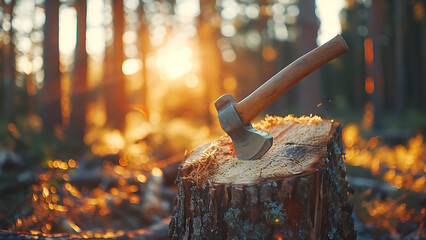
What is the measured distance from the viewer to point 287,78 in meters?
2.77

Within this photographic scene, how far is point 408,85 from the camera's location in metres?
31.2

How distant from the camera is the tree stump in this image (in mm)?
2414

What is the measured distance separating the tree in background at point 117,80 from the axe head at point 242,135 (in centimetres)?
1121

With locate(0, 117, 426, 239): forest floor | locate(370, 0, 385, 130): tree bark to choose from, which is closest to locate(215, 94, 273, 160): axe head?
locate(0, 117, 426, 239): forest floor

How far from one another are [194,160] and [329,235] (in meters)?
1.17

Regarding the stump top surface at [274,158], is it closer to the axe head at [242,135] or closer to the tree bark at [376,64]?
the axe head at [242,135]

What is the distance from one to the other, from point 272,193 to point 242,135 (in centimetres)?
56

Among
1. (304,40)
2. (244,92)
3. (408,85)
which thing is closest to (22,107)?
(244,92)

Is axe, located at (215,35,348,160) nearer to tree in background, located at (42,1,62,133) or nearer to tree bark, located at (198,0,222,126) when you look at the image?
tree in background, located at (42,1,62,133)

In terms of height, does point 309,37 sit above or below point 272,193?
above

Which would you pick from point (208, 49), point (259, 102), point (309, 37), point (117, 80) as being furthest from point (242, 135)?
point (208, 49)

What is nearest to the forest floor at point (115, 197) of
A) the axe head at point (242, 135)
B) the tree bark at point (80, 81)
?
the axe head at point (242, 135)

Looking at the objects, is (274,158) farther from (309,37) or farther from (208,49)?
(208,49)

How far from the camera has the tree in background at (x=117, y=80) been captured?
1336 centimetres
